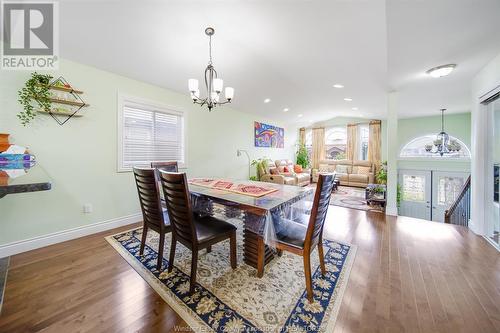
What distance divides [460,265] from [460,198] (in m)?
2.56

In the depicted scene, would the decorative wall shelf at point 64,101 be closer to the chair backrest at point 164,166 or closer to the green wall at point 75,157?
the green wall at point 75,157

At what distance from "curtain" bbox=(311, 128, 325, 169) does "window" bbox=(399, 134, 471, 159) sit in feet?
8.58

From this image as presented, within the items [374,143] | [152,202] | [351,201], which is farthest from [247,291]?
[374,143]

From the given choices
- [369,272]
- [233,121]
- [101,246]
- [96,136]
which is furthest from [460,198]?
[96,136]

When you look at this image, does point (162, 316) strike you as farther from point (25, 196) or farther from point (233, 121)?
point (233, 121)

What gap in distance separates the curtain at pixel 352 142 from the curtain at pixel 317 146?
946mm

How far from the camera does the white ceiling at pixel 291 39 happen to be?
1820 millimetres

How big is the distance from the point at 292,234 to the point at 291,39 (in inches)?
91.6

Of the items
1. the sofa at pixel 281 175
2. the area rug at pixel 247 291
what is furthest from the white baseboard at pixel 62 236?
the sofa at pixel 281 175

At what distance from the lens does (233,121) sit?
5.04m

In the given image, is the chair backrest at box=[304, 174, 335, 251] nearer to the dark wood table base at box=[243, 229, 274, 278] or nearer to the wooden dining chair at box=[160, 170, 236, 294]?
the dark wood table base at box=[243, 229, 274, 278]

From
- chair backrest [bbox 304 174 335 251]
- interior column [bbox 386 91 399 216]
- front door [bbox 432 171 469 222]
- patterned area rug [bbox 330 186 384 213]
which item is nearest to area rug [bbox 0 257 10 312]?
chair backrest [bbox 304 174 335 251]

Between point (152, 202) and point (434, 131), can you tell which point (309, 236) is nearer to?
point (152, 202)

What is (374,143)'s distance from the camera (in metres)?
6.81
